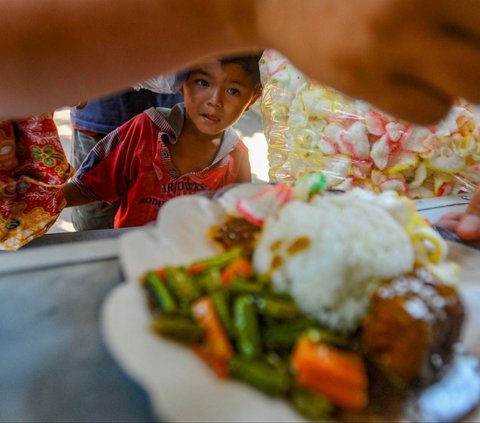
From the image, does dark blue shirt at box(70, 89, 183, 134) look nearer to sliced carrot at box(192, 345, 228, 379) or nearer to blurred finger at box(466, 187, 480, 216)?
blurred finger at box(466, 187, 480, 216)

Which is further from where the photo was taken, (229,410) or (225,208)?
(225,208)

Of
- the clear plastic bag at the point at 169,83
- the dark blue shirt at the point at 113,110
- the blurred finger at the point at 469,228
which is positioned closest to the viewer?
the blurred finger at the point at 469,228

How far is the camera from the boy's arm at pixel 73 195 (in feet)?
3.05

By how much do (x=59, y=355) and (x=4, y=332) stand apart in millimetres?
52

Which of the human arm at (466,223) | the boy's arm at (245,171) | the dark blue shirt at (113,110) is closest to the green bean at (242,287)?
the human arm at (466,223)

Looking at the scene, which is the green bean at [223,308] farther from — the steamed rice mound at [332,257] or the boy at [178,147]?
the boy at [178,147]

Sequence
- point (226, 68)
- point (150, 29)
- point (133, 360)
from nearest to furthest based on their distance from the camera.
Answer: point (133, 360)
point (150, 29)
point (226, 68)

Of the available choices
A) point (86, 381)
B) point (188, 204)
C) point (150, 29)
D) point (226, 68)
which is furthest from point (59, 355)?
point (226, 68)

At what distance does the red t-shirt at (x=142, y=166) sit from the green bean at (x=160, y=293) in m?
0.56

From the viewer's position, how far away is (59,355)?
1.06 ft

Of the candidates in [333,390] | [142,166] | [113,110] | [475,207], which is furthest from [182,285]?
[113,110]

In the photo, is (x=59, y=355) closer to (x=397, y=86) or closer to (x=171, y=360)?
(x=171, y=360)

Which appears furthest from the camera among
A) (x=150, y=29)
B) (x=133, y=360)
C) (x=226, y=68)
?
(x=226, y=68)

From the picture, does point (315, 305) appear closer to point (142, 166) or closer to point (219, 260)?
point (219, 260)
